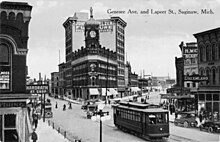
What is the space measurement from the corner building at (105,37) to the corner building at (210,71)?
31610 mm

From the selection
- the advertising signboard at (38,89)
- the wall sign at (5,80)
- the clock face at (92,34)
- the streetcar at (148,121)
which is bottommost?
the streetcar at (148,121)

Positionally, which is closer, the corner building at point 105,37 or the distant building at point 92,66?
the distant building at point 92,66

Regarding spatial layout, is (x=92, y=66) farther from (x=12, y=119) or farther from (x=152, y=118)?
(x=12, y=119)

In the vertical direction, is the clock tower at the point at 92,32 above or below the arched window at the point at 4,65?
above

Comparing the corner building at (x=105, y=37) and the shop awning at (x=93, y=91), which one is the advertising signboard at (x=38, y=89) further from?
the corner building at (x=105, y=37)

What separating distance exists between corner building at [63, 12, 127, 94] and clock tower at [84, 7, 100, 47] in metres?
3.06

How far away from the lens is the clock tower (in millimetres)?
63156

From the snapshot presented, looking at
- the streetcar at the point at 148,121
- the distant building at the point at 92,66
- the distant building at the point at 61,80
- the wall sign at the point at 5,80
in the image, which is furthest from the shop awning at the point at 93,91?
the wall sign at the point at 5,80

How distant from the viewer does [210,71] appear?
34.6 metres

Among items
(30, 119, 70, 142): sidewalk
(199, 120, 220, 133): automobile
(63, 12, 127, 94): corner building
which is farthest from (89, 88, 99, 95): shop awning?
(199, 120, 220, 133): automobile

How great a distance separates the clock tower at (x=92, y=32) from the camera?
63156 mm

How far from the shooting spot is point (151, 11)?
19.4 metres

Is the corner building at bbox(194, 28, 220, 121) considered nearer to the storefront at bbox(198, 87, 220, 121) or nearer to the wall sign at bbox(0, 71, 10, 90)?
the storefront at bbox(198, 87, 220, 121)

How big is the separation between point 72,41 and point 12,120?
57.4 metres
